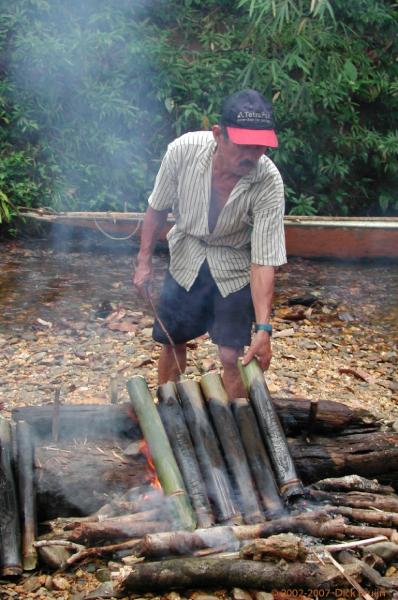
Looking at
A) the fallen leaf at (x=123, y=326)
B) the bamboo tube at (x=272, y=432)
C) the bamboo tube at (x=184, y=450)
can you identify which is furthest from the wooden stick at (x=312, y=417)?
the fallen leaf at (x=123, y=326)

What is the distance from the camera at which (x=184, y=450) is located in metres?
4.36

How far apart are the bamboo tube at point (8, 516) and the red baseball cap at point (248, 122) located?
2.19 meters

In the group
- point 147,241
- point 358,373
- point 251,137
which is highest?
point 251,137

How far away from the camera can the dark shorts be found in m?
4.88

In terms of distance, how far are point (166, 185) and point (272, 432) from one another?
5.58 feet

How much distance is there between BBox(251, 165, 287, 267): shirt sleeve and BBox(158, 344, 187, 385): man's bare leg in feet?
3.42

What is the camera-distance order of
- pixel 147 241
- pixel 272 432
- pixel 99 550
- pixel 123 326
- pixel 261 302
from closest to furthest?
pixel 99 550
pixel 272 432
pixel 261 302
pixel 147 241
pixel 123 326

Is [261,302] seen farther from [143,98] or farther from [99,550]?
[143,98]

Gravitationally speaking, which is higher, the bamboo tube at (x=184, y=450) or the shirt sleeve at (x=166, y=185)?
the shirt sleeve at (x=166, y=185)

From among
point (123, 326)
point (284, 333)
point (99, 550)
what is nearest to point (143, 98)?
point (123, 326)

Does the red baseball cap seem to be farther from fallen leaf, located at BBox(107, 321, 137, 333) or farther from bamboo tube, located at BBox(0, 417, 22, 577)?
fallen leaf, located at BBox(107, 321, 137, 333)

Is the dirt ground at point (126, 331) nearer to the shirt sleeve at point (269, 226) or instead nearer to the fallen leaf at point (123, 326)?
the fallen leaf at point (123, 326)

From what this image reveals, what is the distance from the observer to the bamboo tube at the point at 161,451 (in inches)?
159

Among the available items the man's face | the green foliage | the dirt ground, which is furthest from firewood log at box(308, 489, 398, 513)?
the green foliage
